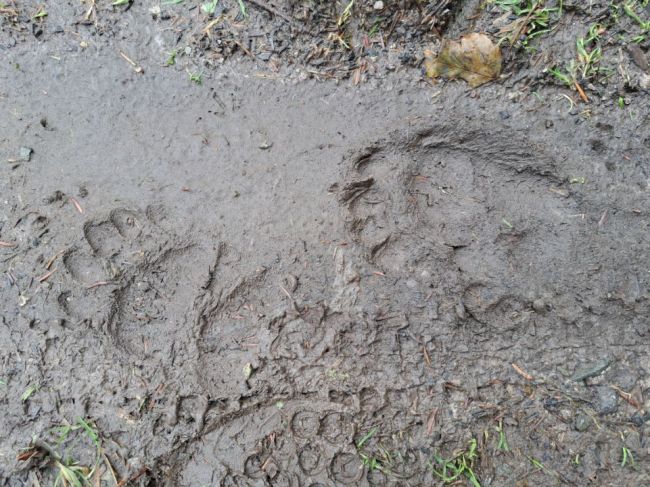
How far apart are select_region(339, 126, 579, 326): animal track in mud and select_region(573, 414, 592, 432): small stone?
0.50 metres

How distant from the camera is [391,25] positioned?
7.08ft

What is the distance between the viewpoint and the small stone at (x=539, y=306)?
1994 millimetres

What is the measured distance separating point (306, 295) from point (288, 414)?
502 mm

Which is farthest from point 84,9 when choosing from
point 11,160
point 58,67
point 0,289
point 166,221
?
point 0,289

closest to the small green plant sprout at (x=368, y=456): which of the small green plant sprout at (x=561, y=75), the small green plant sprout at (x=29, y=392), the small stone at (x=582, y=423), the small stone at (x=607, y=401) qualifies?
the small stone at (x=582, y=423)

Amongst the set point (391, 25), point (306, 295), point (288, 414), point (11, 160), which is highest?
point (391, 25)

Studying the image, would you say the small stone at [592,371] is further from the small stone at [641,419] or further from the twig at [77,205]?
the twig at [77,205]

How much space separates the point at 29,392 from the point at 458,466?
5.97ft

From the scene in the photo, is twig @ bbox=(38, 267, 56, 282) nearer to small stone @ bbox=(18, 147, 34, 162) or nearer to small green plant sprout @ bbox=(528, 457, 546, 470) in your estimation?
small stone @ bbox=(18, 147, 34, 162)

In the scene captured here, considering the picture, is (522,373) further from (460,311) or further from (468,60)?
(468,60)

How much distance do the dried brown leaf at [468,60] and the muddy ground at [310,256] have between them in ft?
0.19

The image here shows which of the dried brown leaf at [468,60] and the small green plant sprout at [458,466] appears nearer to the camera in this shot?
the small green plant sprout at [458,466]

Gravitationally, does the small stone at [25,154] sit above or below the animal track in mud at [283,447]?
above

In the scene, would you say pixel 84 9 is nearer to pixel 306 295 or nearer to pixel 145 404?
pixel 306 295
